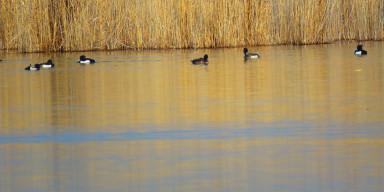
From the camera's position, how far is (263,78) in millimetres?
11477

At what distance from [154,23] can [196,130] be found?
13.4 meters

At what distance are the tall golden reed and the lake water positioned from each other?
6976 mm

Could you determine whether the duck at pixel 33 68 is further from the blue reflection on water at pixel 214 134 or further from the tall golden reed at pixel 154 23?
the blue reflection on water at pixel 214 134

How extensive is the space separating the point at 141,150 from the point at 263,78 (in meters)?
5.92

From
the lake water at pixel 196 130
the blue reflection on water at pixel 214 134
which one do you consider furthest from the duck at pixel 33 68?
the blue reflection on water at pixel 214 134

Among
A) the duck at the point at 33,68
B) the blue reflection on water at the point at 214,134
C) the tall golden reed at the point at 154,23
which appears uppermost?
the tall golden reed at the point at 154,23

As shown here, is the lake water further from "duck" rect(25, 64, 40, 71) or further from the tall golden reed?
the tall golden reed

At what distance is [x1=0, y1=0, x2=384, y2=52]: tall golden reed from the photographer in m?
20.0

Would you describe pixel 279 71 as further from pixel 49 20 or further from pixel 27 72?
pixel 49 20

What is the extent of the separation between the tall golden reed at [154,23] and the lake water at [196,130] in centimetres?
698

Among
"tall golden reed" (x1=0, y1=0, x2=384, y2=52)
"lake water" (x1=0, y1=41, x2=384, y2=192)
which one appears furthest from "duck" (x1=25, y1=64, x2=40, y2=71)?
"tall golden reed" (x1=0, y1=0, x2=384, y2=52)

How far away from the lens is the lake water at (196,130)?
4805mm

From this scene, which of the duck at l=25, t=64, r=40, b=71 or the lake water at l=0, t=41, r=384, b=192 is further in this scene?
the duck at l=25, t=64, r=40, b=71

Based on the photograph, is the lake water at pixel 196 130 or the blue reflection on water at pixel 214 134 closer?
the lake water at pixel 196 130
